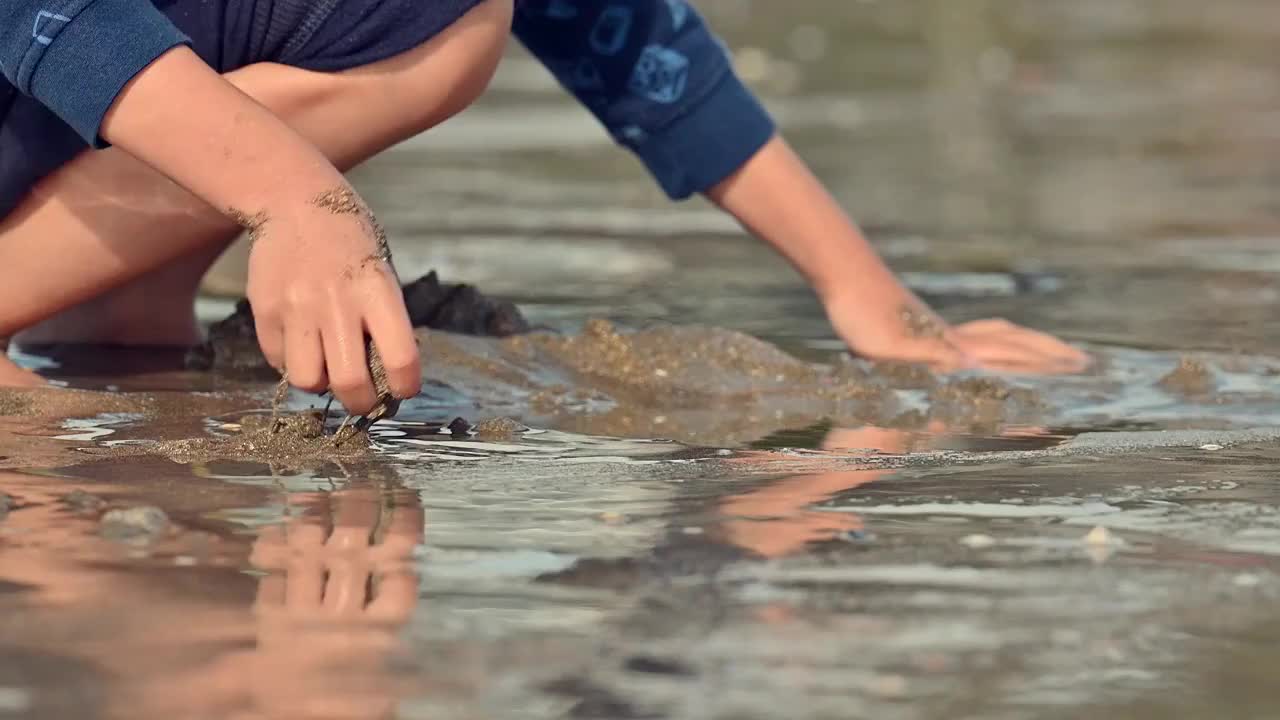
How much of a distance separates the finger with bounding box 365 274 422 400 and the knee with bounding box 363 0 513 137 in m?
0.53

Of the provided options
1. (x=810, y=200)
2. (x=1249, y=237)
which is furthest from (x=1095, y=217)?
(x=810, y=200)

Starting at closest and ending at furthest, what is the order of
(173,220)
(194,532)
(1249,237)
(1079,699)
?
(1079,699) < (194,532) < (173,220) < (1249,237)

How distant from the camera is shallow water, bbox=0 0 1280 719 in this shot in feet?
4.50

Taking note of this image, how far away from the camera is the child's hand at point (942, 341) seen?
110 inches

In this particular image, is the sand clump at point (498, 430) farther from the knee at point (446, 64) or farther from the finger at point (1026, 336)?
the finger at point (1026, 336)

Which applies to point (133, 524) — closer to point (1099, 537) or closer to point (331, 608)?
point (331, 608)

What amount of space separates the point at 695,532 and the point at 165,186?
881 millimetres

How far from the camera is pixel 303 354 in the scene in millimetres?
1910

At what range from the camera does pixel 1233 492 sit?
193cm

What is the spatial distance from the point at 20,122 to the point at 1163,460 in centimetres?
125

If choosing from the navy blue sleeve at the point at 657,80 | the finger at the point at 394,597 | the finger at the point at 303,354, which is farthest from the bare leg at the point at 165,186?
the finger at the point at 394,597

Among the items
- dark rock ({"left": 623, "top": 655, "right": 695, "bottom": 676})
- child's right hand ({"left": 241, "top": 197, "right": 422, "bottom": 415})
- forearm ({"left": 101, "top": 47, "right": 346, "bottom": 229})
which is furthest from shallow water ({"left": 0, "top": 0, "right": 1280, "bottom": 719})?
forearm ({"left": 101, "top": 47, "right": 346, "bottom": 229})

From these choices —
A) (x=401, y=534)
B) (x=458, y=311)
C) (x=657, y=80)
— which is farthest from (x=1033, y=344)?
(x=401, y=534)

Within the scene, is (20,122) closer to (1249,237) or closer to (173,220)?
(173,220)
